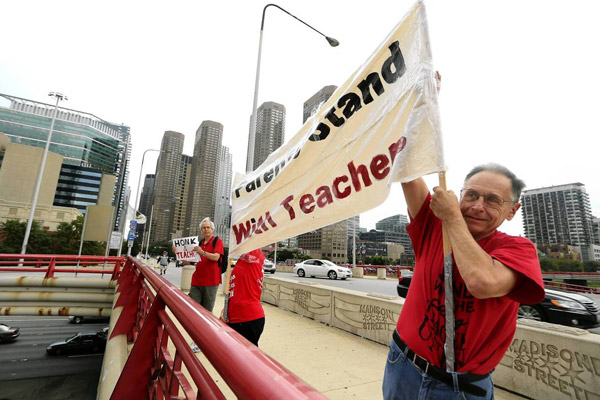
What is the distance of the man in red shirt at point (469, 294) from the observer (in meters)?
1.21

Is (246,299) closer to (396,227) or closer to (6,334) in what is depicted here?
(6,334)

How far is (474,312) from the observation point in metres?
1.31

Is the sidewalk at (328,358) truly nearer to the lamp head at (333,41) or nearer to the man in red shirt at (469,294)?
the man in red shirt at (469,294)

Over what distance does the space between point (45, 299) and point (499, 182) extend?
492 inches

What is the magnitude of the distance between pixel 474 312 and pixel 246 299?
2738 mm

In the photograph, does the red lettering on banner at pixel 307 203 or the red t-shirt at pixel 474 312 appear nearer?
the red t-shirt at pixel 474 312

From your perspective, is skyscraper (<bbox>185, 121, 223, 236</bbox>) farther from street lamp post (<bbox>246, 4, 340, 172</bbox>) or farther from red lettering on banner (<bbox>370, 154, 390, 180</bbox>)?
red lettering on banner (<bbox>370, 154, 390, 180</bbox>)

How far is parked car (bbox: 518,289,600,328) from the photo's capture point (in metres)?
6.50

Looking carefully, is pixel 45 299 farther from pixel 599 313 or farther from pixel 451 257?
pixel 599 313

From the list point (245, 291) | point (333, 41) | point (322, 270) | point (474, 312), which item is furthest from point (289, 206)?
point (322, 270)

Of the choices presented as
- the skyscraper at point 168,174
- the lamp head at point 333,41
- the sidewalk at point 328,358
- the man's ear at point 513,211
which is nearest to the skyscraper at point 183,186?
the skyscraper at point 168,174

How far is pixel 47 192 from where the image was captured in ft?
261

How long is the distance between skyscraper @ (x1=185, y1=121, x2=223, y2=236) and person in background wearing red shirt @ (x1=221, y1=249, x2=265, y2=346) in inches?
2138

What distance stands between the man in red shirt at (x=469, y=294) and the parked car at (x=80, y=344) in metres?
19.8
